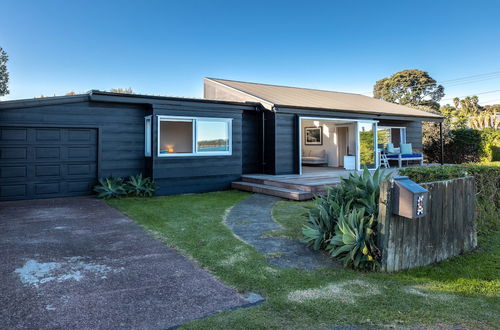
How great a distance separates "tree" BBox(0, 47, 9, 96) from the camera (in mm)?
15130

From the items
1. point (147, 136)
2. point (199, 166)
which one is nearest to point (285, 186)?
point (199, 166)

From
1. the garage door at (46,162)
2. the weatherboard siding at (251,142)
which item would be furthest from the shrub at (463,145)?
the garage door at (46,162)

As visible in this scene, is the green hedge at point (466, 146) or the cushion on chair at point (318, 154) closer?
the cushion on chair at point (318, 154)

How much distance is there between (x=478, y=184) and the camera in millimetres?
5309

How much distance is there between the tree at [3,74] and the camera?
1513 centimetres

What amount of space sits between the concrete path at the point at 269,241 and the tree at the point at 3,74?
49.2ft

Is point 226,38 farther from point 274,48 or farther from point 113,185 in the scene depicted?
point 113,185

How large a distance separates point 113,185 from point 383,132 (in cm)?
1201

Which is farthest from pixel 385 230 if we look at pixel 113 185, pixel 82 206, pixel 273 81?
pixel 273 81

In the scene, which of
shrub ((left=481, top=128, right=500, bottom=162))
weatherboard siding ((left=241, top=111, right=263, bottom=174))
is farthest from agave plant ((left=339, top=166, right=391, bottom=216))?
shrub ((left=481, top=128, right=500, bottom=162))

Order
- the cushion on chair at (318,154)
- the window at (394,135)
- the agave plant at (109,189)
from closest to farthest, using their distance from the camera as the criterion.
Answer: the agave plant at (109,189) → the window at (394,135) → the cushion on chair at (318,154)

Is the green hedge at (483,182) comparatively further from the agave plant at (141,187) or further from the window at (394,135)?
the window at (394,135)

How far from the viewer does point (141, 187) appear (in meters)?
8.66

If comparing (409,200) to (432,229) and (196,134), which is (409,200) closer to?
(432,229)
